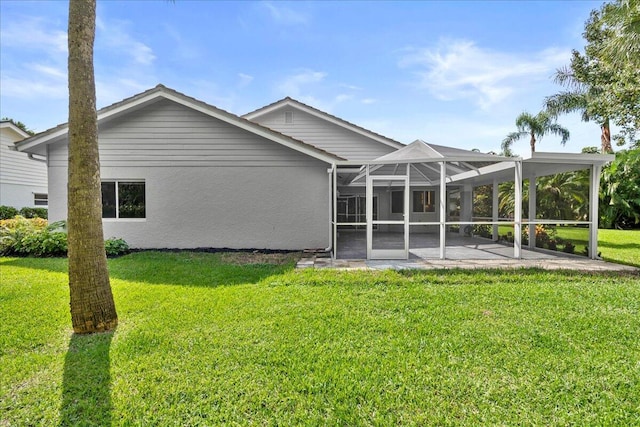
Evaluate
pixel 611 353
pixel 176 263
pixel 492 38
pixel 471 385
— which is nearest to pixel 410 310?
pixel 471 385

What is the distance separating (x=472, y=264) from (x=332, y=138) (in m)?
9.70

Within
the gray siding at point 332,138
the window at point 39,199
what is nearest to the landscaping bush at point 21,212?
the window at point 39,199

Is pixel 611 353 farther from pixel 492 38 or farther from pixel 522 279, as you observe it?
pixel 492 38

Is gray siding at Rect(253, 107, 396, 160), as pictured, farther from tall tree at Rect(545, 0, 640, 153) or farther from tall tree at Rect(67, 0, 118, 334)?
tall tree at Rect(67, 0, 118, 334)

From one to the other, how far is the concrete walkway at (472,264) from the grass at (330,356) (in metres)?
1.42

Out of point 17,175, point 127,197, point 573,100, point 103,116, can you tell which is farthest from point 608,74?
point 17,175

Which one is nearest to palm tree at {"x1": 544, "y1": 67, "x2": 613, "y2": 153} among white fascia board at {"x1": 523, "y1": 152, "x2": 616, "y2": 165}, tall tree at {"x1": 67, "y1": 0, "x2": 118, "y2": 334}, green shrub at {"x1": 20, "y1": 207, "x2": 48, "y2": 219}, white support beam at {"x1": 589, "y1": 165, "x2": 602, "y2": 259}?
white support beam at {"x1": 589, "y1": 165, "x2": 602, "y2": 259}

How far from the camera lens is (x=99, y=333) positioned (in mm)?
4473

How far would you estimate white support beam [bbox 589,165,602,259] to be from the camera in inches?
369

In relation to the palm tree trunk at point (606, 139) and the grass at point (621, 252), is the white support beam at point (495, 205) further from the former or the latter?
the palm tree trunk at point (606, 139)

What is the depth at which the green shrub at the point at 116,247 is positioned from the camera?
9950 mm

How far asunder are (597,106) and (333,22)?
14.2 m

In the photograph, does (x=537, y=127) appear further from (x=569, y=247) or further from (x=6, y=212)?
(x=6, y=212)

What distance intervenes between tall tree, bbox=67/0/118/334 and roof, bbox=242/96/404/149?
38.7 feet
